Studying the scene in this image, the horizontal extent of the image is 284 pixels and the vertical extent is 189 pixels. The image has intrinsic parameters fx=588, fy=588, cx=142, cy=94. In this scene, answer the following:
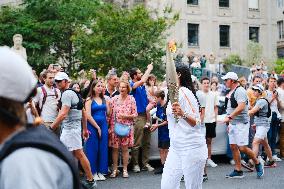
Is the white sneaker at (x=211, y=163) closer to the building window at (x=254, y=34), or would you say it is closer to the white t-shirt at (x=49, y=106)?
the white t-shirt at (x=49, y=106)

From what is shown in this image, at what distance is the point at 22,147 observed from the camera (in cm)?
214

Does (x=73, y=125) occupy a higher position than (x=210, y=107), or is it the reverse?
(x=73, y=125)

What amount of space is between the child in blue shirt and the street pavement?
1.71 feet

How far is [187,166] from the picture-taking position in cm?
665

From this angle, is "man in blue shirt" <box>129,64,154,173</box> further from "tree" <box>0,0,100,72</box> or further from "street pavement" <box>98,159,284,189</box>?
"tree" <box>0,0,100,72</box>

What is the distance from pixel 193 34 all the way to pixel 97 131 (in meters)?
43.9

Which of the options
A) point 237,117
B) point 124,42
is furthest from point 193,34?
point 237,117

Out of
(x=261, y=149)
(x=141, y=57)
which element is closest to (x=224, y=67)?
(x=141, y=57)

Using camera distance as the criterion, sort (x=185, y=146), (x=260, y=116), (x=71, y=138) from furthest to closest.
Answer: (x=260, y=116) → (x=71, y=138) → (x=185, y=146)

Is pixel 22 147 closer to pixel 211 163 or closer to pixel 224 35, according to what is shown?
pixel 211 163

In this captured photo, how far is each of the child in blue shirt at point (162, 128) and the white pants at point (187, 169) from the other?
5553 mm

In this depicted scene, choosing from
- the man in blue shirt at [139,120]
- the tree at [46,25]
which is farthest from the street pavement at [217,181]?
the tree at [46,25]

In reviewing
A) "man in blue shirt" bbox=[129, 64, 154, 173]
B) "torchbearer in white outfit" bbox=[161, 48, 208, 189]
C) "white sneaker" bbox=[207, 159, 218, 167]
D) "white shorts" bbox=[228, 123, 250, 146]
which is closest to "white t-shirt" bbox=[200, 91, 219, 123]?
"white sneaker" bbox=[207, 159, 218, 167]

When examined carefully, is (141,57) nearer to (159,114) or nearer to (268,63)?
(159,114)
